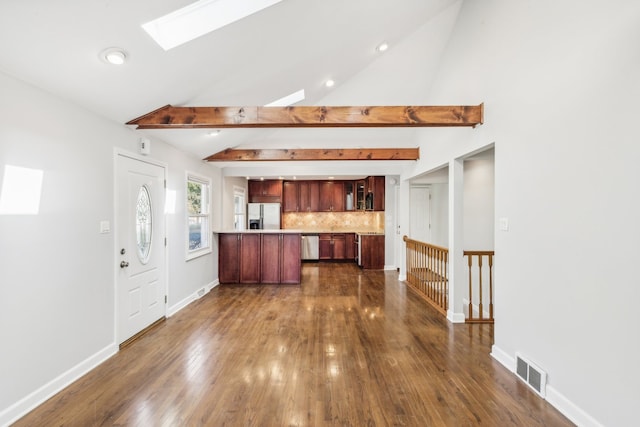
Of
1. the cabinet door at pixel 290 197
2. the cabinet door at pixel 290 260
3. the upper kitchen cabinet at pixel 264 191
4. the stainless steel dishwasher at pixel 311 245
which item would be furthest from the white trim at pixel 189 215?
the stainless steel dishwasher at pixel 311 245

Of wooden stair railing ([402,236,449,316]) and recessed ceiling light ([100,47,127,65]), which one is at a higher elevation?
recessed ceiling light ([100,47,127,65])

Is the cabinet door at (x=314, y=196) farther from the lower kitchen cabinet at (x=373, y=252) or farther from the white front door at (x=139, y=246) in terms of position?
the white front door at (x=139, y=246)

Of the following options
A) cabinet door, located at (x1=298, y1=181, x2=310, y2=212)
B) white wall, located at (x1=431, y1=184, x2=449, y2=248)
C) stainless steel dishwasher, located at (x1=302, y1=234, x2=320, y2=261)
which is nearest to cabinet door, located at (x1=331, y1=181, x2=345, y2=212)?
cabinet door, located at (x1=298, y1=181, x2=310, y2=212)

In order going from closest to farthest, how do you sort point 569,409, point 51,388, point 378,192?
1. point 569,409
2. point 51,388
3. point 378,192

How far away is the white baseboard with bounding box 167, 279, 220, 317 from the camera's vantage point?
12.9 ft

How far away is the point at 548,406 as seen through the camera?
206cm

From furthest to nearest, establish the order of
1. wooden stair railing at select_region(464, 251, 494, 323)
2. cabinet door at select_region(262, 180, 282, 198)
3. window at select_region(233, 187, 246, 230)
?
cabinet door at select_region(262, 180, 282, 198), window at select_region(233, 187, 246, 230), wooden stair railing at select_region(464, 251, 494, 323)

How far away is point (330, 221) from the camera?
8641 millimetres

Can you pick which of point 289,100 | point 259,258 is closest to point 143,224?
point 259,258

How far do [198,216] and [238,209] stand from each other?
8.66 feet

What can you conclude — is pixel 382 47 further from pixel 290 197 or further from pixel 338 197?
pixel 290 197

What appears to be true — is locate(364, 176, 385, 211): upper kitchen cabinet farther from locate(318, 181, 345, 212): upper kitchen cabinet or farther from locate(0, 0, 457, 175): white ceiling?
locate(0, 0, 457, 175): white ceiling

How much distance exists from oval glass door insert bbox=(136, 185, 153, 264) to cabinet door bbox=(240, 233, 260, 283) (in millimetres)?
2262

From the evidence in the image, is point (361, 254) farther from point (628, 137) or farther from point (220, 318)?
point (628, 137)
